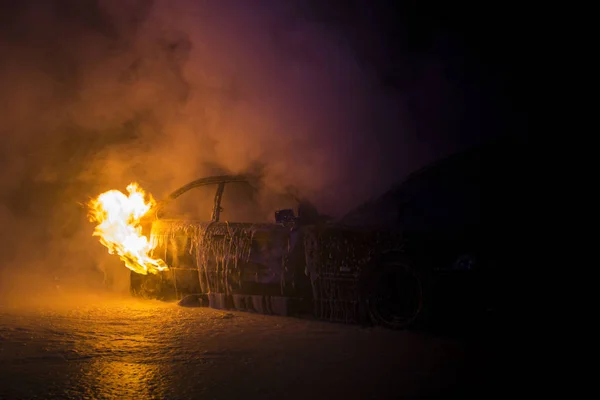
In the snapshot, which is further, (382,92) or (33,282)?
(33,282)

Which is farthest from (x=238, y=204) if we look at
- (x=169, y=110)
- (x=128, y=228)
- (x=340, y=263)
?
(x=340, y=263)

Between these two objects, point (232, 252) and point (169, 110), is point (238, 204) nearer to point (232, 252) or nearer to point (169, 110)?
point (232, 252)

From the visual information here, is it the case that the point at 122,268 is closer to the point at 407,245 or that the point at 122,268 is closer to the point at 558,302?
the point at 407,245

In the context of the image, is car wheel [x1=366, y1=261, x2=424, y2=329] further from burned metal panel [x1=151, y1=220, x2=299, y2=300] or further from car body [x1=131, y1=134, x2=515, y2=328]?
burned metal panel [x1=151, y1=220, x2=299, y2=300]

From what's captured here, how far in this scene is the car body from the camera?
4.92 meters

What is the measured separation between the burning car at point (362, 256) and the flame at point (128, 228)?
0.47ft

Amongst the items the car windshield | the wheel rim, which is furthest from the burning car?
the car windshield

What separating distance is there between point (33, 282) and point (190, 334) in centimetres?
472

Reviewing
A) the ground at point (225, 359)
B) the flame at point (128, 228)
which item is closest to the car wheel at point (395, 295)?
the ground at point (225, 359)

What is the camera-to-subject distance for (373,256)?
529 cm

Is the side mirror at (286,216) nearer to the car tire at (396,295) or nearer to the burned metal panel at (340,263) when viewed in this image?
the burned metal panel at (340,263)

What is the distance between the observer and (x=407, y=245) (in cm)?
512

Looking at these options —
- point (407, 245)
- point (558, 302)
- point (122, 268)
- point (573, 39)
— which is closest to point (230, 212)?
point (122, 268)

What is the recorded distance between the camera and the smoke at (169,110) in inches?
285
